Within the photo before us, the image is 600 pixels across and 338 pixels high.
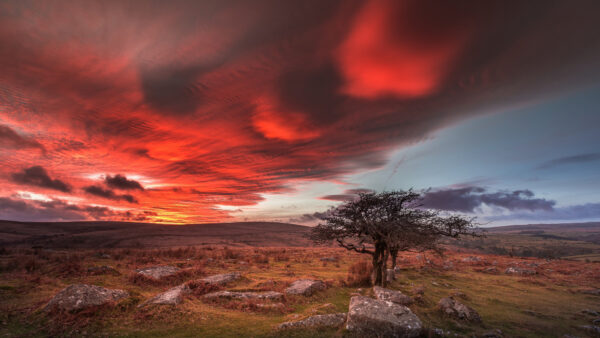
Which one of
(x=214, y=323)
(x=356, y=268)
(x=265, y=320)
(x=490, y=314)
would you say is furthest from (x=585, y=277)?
(x=214, y=323)

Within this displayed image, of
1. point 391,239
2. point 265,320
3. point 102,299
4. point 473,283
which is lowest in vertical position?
point 473,283

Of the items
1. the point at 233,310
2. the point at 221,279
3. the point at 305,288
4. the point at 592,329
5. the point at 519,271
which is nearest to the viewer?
the point at 592,329

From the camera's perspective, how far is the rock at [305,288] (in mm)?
14152

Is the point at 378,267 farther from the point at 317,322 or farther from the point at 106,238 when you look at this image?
the point at 106,238

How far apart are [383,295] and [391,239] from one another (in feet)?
10.4

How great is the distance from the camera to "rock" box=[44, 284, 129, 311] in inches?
382

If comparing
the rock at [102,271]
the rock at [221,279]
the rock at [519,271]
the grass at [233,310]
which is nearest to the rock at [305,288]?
the grass at [233,310]

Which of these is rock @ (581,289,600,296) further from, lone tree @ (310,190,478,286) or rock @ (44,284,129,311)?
rock @ (44,284,129,311)

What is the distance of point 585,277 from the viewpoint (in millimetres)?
25188

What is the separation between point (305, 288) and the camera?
14.5 meters

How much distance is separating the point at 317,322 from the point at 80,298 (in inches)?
384

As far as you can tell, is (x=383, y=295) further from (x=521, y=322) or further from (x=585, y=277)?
(x=585, y=277)

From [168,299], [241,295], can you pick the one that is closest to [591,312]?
[241,295]

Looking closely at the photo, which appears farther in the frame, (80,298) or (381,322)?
(80,298)
